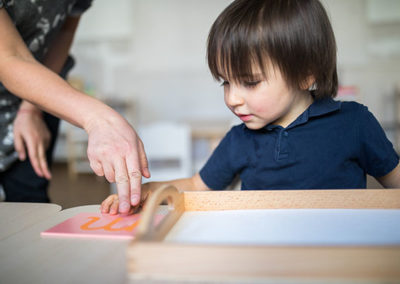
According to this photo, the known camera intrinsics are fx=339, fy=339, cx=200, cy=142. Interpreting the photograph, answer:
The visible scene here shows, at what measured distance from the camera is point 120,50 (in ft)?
17.2

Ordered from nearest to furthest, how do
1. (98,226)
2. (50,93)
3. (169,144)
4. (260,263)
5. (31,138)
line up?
(260,263), (98,226), (50,93), (31,138), (169,144)

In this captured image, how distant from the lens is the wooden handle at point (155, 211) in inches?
13.9

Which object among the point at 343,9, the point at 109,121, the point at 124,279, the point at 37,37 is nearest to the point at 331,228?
the point at 124,279

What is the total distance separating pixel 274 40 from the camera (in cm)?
74

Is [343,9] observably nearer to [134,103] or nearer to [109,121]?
[134,103]

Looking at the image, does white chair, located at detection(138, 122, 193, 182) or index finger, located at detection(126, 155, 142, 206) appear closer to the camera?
index finger, located at detection(126, 155, 142, 206)

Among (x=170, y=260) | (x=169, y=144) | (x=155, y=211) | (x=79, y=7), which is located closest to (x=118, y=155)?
(x=155, y=211)

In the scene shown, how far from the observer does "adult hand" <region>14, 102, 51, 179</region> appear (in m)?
0.95

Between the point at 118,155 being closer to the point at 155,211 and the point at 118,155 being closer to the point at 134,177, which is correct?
the point at 134,177

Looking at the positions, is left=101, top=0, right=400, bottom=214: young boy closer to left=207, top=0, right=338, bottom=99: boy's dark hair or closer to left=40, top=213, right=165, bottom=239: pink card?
left=207, top=0, right=338, bottom=99: boy's dark hair

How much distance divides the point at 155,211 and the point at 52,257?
14 centimetres

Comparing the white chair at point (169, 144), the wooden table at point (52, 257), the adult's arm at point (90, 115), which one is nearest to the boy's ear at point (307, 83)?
the adult's arm at point (90, 115)

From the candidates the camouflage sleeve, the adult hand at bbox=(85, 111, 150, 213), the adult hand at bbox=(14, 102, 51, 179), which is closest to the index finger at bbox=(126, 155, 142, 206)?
the adult hand at bbox=(85, 111, 150, 213)

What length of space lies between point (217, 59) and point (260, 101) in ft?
0.46
